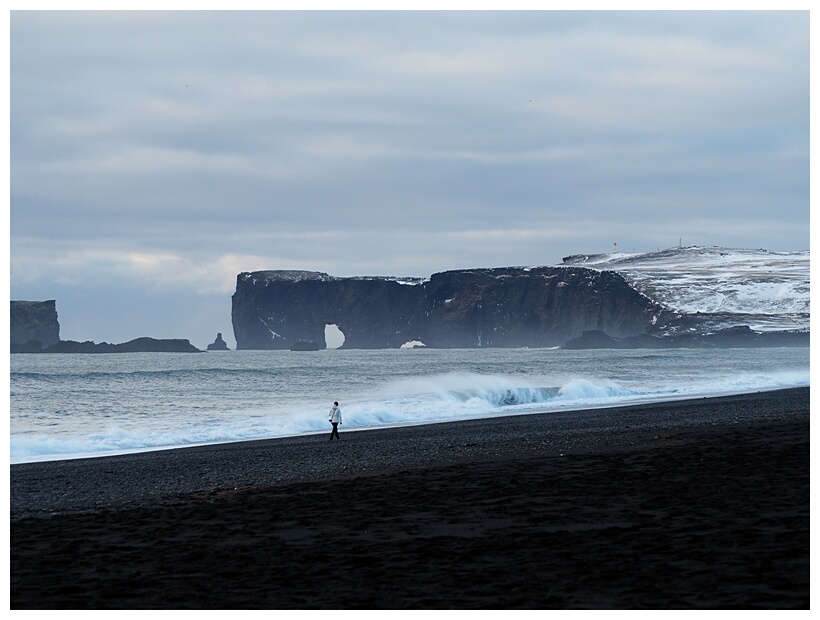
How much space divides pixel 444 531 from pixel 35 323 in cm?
17352

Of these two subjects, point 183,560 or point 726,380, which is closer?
point 183,560

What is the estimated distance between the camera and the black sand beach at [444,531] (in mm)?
6984

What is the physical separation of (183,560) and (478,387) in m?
41.3

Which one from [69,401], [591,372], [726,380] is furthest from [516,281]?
[69,401]

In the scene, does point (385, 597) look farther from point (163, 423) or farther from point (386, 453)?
point (163, 423)

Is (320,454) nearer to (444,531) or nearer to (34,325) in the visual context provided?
(444,531)

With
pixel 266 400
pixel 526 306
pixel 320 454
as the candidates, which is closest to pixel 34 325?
pixel 526 306

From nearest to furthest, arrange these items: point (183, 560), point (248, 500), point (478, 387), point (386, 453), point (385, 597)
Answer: point (385, 597) < point (183, 560) < point (248, 500) < point (386, 453) < point (478, 387)

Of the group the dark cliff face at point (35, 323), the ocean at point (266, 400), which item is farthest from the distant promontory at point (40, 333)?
the ocean at point (266, 400)

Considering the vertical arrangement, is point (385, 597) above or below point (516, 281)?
below

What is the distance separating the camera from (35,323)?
16888 cm

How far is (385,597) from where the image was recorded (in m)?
6.94

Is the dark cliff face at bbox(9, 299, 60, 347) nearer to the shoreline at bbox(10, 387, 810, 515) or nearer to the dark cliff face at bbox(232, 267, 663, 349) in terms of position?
the dark cliff face at bbox(232, 267, 663, 349)

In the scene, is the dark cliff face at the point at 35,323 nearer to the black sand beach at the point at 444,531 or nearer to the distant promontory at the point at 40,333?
the distant promontory at the point at 40,333
